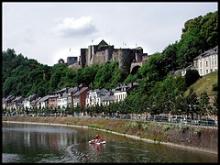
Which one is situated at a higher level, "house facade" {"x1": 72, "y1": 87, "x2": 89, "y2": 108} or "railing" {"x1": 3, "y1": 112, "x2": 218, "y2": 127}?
"house facade" {"x1": 72, "y1": 87, "x2": 89, "y2": 108}

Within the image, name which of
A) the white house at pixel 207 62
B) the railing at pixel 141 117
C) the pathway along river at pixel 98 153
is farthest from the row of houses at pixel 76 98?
the pathway along river at pixel 98 153

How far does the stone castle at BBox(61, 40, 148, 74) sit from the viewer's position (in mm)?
142000

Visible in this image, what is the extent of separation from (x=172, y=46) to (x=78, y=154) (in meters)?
68.0

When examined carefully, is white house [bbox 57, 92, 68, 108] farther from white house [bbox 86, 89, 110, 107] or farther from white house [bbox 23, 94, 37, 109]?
white house [bbox 23, 94, 37, 109]

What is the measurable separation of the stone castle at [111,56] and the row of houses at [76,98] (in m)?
12.6

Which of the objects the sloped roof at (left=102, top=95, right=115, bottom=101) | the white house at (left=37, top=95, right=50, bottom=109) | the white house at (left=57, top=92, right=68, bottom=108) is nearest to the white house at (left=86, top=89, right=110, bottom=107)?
the sloped roof at (left=102, top=95, right=115, bottom=101)

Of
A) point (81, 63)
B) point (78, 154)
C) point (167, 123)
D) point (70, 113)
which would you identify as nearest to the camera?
point (78, 154)

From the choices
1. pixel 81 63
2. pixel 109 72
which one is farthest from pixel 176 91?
pixel 81 63

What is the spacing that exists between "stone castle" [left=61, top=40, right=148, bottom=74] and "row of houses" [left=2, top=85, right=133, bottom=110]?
12.6 m

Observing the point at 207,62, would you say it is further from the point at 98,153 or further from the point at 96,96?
the point at 98,153

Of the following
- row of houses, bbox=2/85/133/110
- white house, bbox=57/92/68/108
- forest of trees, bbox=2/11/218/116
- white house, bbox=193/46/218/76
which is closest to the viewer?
forest of trees, bbox=2/11/218/116

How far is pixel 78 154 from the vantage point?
50219 millimetres

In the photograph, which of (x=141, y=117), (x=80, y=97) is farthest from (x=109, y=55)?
(x=141, y=117)

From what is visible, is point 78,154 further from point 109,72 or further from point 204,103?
point 109,72
